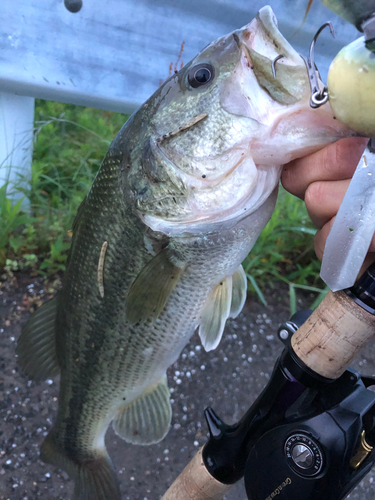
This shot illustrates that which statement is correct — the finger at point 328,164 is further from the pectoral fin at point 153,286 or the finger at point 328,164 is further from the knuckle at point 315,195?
the pectoral fin at point 153,286

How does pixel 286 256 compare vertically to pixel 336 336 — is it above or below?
below

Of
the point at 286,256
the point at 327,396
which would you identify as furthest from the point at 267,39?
the point at 286,256

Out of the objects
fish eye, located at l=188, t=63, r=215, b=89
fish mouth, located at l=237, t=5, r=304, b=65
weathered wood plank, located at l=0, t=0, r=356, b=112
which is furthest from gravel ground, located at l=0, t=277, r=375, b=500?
fish mouth, located at l=237, t=5, r=304, b=65

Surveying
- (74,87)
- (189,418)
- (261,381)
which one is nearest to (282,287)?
(261,381)

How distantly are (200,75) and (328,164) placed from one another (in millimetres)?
389

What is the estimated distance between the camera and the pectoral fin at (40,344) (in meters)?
1.46

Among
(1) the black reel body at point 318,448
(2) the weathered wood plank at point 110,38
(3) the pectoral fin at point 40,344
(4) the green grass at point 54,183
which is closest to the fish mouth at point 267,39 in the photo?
(1) the black reel body at point 318,448

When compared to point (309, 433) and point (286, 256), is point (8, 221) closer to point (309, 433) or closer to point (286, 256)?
point (286, 256)

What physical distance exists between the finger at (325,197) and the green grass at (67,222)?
4.85ft

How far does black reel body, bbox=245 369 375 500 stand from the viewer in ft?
2.58

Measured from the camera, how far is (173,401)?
6.92ft

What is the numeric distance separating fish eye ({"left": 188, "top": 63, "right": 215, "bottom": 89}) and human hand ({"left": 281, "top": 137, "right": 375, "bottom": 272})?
0.97 feet

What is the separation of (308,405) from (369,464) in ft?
0.57

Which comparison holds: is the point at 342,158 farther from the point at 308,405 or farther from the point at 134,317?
the point at 134,317
